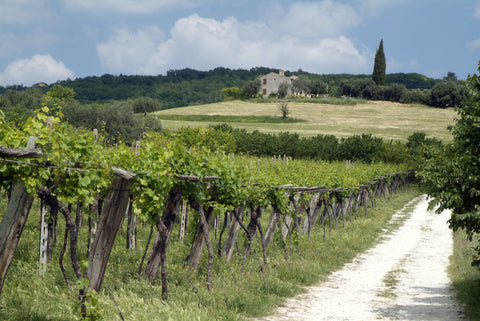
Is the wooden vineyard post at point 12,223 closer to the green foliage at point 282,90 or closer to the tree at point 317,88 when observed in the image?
the green foliage at point 282,90

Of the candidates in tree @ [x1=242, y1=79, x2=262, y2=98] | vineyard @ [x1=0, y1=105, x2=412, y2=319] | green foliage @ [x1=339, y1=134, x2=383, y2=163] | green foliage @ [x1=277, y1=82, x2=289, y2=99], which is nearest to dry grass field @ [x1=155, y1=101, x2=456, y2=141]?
green foliage @ [x1=277, y1=82, x2=289, y2=99]

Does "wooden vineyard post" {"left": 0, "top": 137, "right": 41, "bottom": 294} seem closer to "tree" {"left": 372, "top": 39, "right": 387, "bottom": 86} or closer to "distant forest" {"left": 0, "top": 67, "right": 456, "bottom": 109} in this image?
"distant forest" {"left": 0, "top": 67, "right": 456, "bottom": 109}

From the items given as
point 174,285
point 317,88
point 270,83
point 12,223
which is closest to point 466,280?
point 174,285

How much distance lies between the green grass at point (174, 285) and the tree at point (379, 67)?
97634mm

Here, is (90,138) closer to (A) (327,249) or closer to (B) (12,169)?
(B) (12,169)

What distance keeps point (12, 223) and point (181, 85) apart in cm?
13073

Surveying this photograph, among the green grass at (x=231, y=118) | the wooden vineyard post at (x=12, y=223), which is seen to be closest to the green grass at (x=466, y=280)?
the wooden vineyard post at (x=12, y=223)

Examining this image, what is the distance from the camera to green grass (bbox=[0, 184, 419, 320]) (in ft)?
22.4

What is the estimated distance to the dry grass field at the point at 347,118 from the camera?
6981 cm

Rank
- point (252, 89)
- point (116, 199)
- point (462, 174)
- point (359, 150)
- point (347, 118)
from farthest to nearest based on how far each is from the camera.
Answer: point (252, 89)
point (347, 118)
point (359, 150)
point (462, 174)
point (116, 199)

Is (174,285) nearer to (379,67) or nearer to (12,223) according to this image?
(12,223)

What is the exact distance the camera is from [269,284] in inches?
390

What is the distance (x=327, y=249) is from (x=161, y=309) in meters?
9.34

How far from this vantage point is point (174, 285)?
8648 mm
